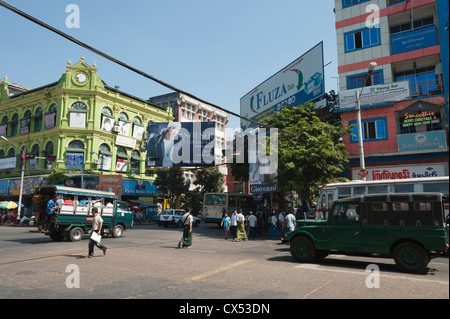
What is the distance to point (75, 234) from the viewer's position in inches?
693

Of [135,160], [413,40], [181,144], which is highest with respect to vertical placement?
[413,40]

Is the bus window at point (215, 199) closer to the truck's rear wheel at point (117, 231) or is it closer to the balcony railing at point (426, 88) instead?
the truck's rear wheel at point (117, 231)

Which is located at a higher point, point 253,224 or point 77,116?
point 77,116

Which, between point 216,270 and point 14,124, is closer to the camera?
point 216,270

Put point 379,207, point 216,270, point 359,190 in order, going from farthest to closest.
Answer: point 359,190, point 379,207, point 216,270

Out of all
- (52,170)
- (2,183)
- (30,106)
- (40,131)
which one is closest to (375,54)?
(52,170)

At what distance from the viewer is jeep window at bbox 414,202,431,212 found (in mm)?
9297

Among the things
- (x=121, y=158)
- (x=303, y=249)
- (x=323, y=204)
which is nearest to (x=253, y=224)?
(x=323, y=204)

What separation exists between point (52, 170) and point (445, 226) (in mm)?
40997

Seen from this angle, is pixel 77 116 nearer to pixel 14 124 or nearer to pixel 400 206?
pixel 14 124

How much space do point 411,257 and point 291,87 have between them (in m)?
26.5

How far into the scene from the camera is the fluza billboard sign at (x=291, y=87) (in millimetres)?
29812

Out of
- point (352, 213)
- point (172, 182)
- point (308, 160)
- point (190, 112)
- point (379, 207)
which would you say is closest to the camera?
point (379, 207)
